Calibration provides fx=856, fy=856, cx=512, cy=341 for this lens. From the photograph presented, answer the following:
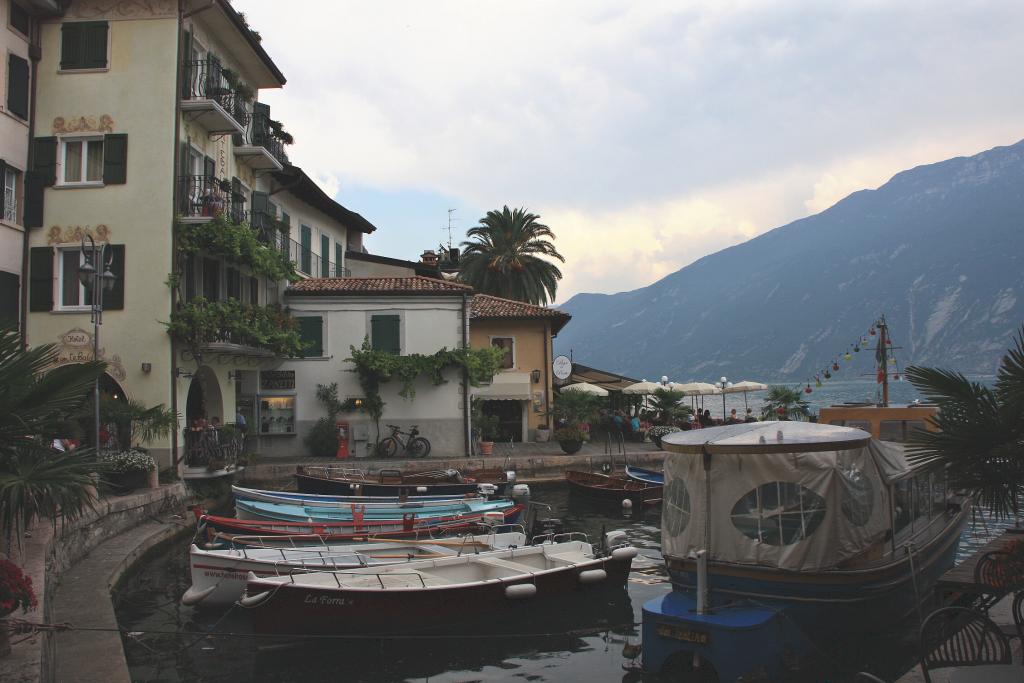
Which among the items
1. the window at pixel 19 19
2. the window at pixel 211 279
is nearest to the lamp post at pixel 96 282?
the window at pixel 211 279

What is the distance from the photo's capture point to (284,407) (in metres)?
32.4

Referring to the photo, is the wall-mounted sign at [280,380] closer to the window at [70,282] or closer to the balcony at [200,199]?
the balcony at [200,199]

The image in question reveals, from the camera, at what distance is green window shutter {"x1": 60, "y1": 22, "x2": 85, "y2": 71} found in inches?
944

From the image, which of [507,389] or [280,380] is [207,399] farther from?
[507,389]

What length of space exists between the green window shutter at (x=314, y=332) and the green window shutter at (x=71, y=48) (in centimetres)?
1181

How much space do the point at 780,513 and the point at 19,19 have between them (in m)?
23.3

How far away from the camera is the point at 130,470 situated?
65.4ft

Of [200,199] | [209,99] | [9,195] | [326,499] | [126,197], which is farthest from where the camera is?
[200,199]

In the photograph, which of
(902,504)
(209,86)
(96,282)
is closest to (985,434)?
(902,504)

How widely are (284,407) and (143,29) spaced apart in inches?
556

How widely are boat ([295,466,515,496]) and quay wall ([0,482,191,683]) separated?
3.68m

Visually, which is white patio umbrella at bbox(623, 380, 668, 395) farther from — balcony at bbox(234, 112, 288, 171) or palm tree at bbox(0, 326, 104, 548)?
palm tree at bbox(0, 326, 104, 548)

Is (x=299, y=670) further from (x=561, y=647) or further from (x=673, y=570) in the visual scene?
(x=673, y=570)

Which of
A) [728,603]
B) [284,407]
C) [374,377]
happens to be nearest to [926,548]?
[728,603]
